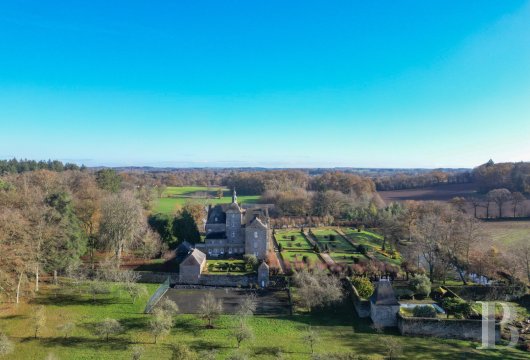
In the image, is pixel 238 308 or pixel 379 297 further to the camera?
pixel 238 308

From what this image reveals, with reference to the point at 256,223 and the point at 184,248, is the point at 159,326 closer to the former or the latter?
the point at 256,223

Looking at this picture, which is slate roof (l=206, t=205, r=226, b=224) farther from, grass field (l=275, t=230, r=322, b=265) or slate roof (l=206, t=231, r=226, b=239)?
grass field (l=275, t=230, r=322, b=265)

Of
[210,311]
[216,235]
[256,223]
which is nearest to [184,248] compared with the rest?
[216,235]

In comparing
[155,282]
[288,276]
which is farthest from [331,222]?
[155,282]

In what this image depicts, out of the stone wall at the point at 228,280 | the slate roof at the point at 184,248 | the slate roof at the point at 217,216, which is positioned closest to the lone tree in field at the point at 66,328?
the stone wall at the point at 228,280

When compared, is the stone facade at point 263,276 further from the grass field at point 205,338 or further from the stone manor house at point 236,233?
the stone manor house at point 236,233

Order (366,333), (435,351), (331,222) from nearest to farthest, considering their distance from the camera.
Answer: (435,351)
(366,333)
(331,222)

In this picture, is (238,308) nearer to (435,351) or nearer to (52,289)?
(435,351)
